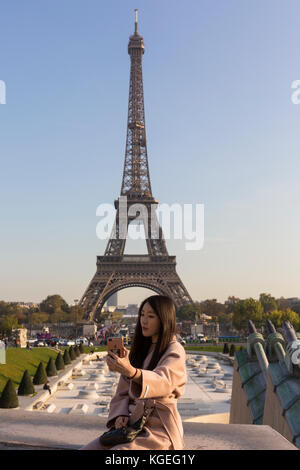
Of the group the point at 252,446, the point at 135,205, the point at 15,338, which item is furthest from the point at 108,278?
the point at 252,446

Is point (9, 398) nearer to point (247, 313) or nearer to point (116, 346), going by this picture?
point (116, 346)

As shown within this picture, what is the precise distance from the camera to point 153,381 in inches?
145

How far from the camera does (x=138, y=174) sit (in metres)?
84.2

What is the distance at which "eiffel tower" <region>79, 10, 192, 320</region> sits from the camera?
7650 cm

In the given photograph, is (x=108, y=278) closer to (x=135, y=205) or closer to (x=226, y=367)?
(x=135, y=205)

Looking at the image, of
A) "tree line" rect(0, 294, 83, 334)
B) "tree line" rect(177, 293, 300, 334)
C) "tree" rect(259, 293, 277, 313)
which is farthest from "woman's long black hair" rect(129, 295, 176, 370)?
"tree" rect(259, 293, 277, 313)

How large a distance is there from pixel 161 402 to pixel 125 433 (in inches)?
14.2

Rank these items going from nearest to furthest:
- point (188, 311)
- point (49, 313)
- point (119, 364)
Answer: point (119, 364)
point (188, 311)
point (49, 313)

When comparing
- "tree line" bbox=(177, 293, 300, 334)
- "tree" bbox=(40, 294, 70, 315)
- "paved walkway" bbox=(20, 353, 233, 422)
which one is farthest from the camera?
"tree" bbox=(40, 294, 70, 315)

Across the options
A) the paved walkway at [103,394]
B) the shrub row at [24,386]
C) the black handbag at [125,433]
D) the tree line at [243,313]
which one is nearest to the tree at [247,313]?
the tree line at [243,313]

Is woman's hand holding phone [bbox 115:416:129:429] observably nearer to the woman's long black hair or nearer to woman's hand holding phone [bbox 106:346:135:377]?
the woman's long black hair

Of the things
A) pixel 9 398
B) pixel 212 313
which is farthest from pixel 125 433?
pixel 212 313

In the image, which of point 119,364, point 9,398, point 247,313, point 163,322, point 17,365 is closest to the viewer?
point 119,364

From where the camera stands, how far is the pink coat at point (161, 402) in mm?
3721
